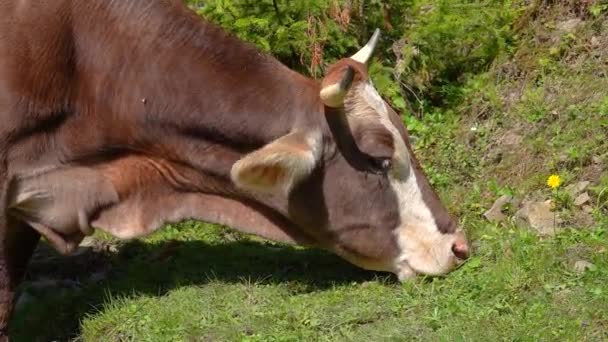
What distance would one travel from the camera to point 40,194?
6.90 metres

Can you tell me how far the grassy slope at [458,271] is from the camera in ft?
20.5

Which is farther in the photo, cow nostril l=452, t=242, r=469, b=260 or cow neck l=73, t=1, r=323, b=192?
cow nostril l=452, t=242, r=469, b=260

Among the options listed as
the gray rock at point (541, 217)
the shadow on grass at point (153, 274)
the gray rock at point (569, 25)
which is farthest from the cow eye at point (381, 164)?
the gray rock at point (569, 25)

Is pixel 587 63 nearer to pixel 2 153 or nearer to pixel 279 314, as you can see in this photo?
pixel 279 314

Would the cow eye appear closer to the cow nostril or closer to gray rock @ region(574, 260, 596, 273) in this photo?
the cow nostril

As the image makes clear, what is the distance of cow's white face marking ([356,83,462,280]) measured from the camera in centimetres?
680

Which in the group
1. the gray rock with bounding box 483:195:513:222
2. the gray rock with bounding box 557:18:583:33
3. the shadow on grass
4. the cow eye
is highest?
the gray rock with bounding box 557:18:583:33

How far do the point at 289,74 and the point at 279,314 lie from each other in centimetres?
142

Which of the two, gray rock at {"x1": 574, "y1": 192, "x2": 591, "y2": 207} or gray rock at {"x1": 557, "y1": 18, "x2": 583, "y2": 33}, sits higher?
gray rock at {"x1": 557, "y1": 18, "x2": 583, "y2": 33}

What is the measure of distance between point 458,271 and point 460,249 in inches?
5.1

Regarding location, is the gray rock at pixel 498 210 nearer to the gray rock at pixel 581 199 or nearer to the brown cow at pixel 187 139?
the gray rock at pixel 581 199

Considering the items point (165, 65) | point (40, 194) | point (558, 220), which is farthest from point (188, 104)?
point (558, 220)

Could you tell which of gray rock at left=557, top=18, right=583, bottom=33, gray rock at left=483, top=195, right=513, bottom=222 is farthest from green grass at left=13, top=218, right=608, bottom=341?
gray rock at left=557, top=18, right=583, bottom=33

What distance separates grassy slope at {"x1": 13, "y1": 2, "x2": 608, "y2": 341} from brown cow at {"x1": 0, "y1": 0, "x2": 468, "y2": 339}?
348 mm
